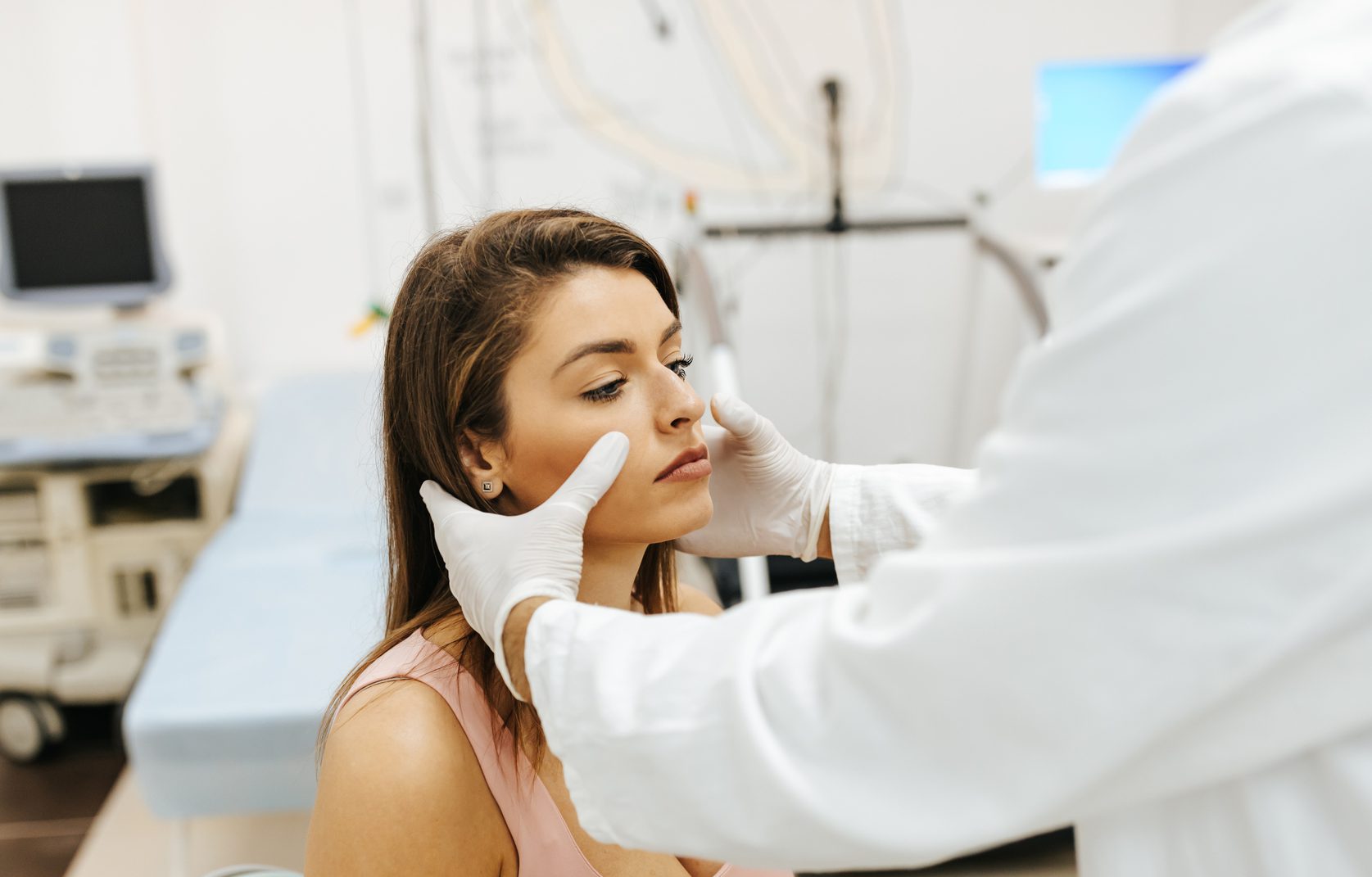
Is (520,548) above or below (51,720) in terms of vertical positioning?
above

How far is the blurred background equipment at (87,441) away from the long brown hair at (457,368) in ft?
5.98

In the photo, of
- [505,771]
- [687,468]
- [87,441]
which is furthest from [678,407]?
[87,441]

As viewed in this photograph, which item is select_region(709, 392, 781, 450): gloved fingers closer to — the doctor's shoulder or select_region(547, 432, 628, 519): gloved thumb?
select_region(547, 432, 628, 519): gloved thumb

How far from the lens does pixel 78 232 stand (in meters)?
2.97

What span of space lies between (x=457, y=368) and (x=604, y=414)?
163mm

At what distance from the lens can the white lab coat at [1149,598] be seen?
59 centimetres

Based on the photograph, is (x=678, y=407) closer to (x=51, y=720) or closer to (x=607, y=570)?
(x=607, y=570)

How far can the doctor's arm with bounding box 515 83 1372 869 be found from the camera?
59 cm

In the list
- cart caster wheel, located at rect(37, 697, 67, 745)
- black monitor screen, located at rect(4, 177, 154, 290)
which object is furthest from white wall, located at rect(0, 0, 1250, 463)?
cart caster wheel, located at rect(37, 697, 67, 745)

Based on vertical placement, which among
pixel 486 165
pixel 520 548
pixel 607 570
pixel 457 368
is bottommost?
pixel 607 570

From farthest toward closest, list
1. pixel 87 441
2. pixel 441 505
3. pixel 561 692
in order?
1. pixel 87 441
2. pixel 441 505
3. pixel 561 692

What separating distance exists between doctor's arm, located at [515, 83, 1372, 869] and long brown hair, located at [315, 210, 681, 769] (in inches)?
19.8

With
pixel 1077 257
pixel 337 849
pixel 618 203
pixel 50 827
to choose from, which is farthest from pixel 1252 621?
pixel 618 203

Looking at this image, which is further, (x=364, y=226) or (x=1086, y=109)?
(x=364, y=226)
